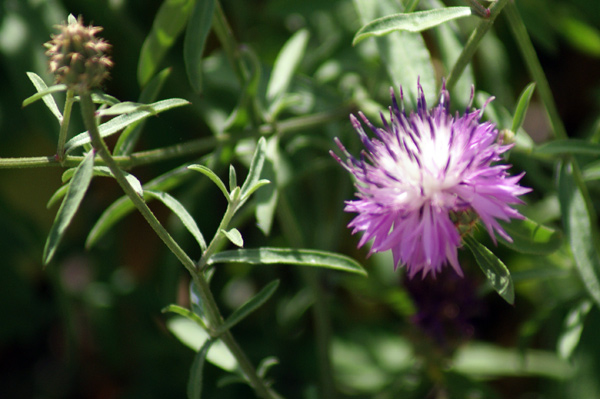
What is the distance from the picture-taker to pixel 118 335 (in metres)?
1.78

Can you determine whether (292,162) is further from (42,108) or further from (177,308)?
(177,308)

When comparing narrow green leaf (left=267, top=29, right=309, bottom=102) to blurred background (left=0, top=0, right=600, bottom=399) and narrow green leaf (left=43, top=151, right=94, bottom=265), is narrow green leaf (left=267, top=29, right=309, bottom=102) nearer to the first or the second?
blurred background (left=0, top=0, right=600, bottom=399)

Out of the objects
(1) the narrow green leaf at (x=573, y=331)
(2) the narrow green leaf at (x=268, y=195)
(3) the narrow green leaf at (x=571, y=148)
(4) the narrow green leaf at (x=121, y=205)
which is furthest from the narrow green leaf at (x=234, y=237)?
(1) the narrow green leaf at (x=573, y=331)

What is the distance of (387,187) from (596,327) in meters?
0.91

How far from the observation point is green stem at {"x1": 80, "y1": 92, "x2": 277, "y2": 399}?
0.77 metres

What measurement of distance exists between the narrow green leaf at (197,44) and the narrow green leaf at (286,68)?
8.9 inches

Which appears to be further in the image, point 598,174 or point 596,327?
point 596,327

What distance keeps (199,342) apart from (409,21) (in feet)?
2.07

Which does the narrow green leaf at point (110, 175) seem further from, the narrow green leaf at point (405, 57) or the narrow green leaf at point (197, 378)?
the narrow green leaf at point (405, 57)

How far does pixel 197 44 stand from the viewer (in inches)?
43.4

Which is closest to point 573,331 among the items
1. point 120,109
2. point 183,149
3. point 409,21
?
point 409,21

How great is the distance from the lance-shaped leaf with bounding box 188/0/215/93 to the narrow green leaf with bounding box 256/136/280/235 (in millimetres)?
179

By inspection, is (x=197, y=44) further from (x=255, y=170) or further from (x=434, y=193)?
(x=434, y=193)

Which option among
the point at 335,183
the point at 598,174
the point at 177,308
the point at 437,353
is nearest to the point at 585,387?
the point at 437,353
